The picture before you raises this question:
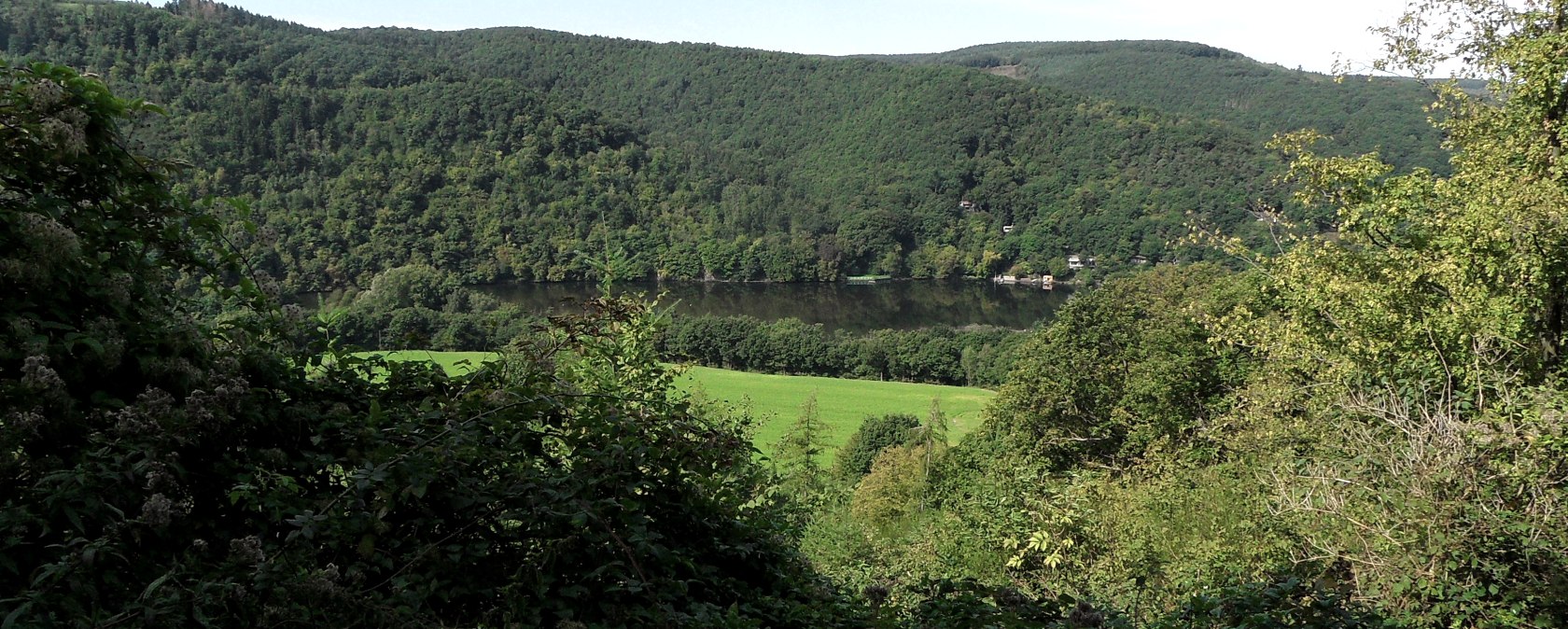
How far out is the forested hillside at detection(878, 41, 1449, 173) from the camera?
95.1 metres

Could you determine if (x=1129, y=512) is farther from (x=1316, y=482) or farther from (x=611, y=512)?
(x=611, y=512)

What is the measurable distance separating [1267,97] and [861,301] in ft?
307

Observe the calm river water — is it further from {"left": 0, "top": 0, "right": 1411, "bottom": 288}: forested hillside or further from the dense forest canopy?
the dense forest canopy

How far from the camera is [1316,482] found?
7523 mm

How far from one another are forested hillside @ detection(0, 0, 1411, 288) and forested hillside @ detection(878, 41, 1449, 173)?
33.8ft

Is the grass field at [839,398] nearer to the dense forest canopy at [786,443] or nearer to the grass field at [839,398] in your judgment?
the grass field at [839,398]

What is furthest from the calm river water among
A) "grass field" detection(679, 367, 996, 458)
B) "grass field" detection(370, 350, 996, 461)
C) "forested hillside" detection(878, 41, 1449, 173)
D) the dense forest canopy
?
the dense forest canopy

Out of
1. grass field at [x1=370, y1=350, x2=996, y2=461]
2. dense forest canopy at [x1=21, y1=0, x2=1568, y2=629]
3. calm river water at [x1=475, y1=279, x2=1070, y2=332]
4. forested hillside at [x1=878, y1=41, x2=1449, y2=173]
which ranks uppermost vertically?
forested hillside at [x1=878, y1=41, x2=1449, y2=173]

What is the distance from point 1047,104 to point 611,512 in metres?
150

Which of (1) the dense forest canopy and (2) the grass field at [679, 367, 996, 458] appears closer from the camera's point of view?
(1) the dense forest canopy

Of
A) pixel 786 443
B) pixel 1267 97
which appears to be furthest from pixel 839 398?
pixel 1267 97

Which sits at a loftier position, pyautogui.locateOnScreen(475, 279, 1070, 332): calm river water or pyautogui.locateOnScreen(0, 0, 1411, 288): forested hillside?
pyautogui.locateOnScreen(0, 0, 1411, 288): forested hillside

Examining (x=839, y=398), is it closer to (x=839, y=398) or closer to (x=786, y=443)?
(x=839, y=398)

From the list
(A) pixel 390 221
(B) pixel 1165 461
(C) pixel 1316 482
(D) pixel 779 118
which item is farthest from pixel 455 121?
(C) pixel 1316 482
